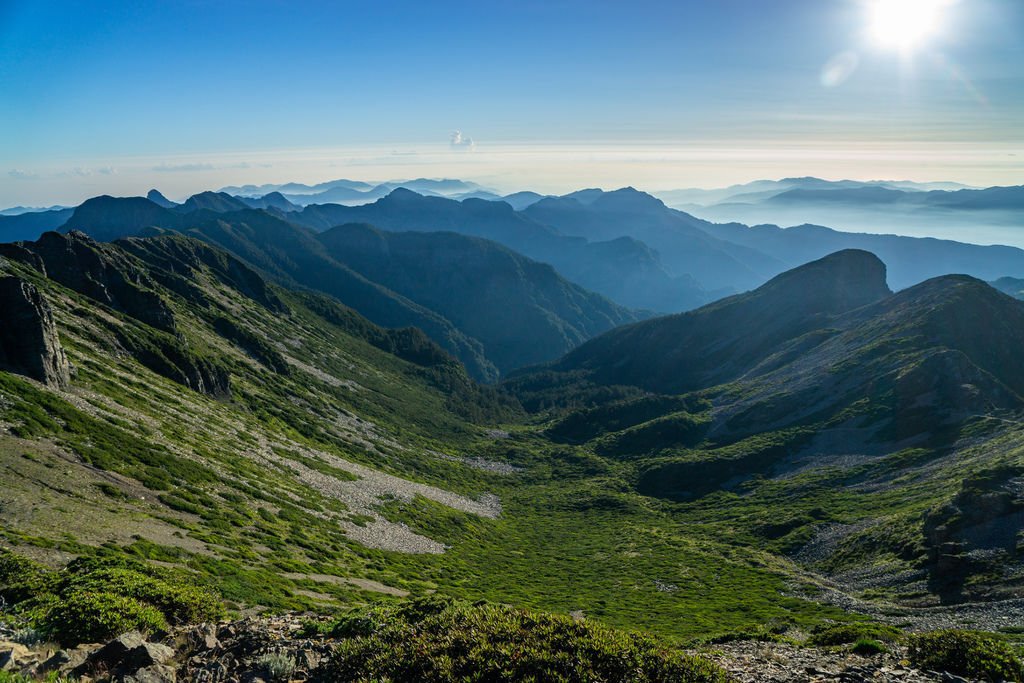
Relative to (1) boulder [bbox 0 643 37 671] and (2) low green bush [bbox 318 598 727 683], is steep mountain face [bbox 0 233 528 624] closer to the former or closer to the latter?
(1) boulder [bbox 0 643 37 671]

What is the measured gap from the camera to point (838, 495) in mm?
119938

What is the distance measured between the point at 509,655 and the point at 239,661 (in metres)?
9.93

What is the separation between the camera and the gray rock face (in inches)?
2322

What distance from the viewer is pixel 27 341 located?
59375mm

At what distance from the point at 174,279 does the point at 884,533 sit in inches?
8611

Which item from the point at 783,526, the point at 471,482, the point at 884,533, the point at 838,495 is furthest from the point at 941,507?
the point at 471,482

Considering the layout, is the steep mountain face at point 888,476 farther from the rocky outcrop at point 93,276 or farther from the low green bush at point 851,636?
the rocky outcrop at point 93,276

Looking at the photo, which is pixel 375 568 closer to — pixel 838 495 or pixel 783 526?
pixel 783 526

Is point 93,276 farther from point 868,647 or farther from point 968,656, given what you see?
point 968,656

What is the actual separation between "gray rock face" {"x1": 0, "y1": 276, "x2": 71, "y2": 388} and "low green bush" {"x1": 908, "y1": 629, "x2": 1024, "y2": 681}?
8112 centimetres

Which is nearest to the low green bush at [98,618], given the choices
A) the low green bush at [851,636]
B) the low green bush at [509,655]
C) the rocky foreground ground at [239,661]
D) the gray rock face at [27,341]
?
the rocky foreground ground at [239,661]

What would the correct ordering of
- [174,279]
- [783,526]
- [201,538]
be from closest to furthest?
[201,538] → [783,526] → [174,279]

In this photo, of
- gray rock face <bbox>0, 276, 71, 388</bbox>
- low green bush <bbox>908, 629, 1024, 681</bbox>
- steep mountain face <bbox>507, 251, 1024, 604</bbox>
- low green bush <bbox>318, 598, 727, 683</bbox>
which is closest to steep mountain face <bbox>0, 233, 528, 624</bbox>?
gray rock face <bbox>0, 276, 71, 388</bbox>

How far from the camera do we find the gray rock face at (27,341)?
5897 centimetres
